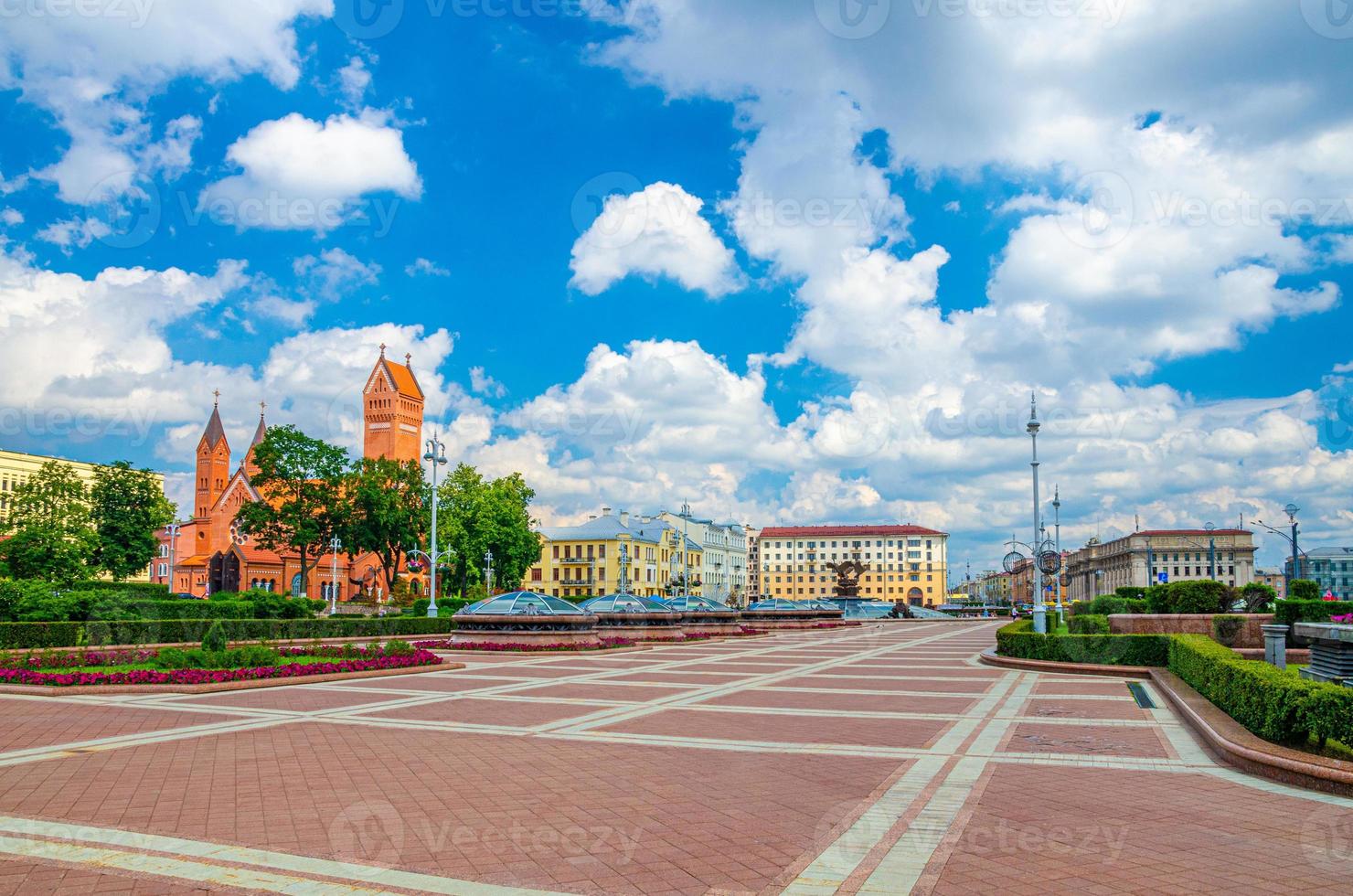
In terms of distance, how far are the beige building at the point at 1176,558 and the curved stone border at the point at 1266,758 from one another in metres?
106

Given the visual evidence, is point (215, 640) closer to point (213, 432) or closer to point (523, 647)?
point (523, 647)

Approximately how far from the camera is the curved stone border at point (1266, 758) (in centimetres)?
754

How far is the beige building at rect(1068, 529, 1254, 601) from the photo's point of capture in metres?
116

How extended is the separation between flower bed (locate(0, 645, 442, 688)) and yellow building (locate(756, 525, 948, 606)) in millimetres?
135166

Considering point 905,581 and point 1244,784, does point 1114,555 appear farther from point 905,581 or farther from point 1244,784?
point 1244,784

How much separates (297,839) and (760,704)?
8603 mm

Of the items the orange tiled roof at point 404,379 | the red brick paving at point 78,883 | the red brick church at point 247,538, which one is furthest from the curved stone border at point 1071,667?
the orange tiled roof at point 404,379

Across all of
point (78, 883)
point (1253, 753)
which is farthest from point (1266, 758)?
point (78, 883)

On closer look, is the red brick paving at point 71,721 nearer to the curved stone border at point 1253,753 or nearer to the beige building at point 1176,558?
the curved stone border at point 1253,753

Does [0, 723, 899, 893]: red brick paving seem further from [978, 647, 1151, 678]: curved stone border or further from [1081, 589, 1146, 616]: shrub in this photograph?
[1081, 589, 1146, 616]: shrub

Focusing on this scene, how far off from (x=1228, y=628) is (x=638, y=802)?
18.6 meters

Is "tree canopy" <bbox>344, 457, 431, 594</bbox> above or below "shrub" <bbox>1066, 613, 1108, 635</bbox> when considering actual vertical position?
above

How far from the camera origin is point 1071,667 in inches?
770

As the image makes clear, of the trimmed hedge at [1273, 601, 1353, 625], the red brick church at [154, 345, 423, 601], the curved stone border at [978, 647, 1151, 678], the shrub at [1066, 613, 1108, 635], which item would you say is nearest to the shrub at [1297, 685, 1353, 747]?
the curved stone border at [978, 647, 1151, 678]
